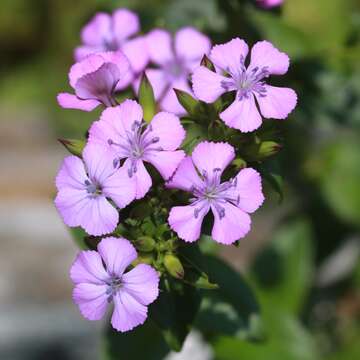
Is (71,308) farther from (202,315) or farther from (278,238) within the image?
(202,315)

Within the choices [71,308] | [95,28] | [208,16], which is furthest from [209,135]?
[71,308]

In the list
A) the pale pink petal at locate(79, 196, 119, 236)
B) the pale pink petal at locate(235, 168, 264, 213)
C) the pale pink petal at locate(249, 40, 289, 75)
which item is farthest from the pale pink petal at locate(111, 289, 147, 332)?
the pale pink petal at locate(249, 40, 289, 75)

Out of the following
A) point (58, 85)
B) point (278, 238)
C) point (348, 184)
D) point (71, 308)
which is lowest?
point (71, 308)

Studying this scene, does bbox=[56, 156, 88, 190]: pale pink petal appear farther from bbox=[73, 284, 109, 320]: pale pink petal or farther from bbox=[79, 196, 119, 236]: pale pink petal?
bbox=[73, 284, 109, 320]: pale pink petal

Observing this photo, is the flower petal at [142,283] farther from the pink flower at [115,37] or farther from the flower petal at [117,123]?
the pink flower at [115,37]

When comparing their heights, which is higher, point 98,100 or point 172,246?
point 98,100

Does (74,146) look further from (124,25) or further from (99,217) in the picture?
(124,25)
